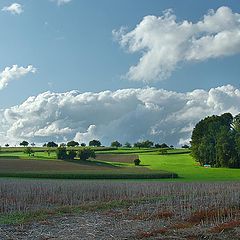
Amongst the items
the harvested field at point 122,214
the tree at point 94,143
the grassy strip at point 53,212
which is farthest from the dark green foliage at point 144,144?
the grassy strip at point 53,212

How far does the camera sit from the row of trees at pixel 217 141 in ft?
294

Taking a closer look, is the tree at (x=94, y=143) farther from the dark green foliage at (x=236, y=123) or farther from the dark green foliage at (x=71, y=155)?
the dark green foliage at (x=236, y=123)

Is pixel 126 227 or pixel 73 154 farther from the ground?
pixel 73 154

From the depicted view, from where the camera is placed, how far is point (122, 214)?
2425cm

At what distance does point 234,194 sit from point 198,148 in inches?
2650

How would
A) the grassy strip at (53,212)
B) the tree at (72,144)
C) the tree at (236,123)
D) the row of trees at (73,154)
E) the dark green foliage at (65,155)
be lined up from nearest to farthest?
the grassy strip at (53,212) < the row of trees at (73,154) < the dark green foliage at (65,155) < the tree at (236,123) < the tree at (72,144)

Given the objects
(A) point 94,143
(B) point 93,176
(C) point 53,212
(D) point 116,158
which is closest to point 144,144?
(A) point 94,143

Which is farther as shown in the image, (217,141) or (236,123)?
(236,123)

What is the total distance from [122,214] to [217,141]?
69353 mm

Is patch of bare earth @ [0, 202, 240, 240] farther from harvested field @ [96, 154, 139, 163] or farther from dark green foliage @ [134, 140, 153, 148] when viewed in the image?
dark green foliage @ [134, 140, 153, 148]

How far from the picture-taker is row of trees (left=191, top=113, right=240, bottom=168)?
8962 centimetres

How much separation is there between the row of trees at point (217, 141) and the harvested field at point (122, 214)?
183ft

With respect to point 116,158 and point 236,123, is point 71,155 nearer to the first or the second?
point 116,158

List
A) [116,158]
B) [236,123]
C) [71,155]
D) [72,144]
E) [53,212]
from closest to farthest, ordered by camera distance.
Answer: [53,212]
[71,155]
[236,123]
[116,158]
[72,144]
